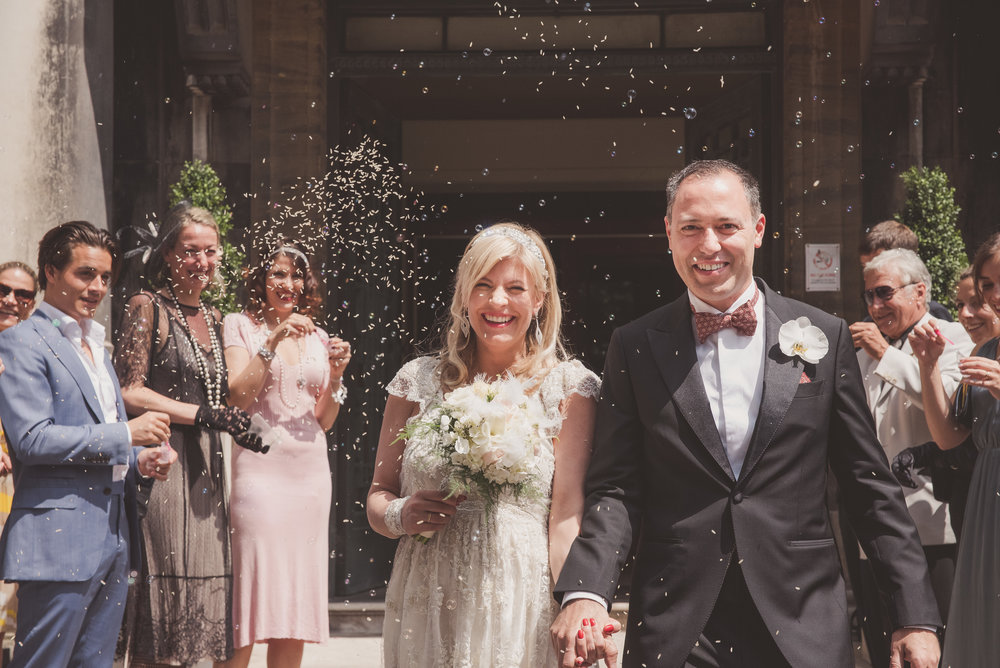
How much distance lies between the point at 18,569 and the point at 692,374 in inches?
102

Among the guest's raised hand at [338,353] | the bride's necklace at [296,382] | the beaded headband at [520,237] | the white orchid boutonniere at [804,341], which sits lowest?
the bride's necklace at [296,382]

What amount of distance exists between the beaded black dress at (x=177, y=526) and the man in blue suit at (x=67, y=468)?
11.1 inches

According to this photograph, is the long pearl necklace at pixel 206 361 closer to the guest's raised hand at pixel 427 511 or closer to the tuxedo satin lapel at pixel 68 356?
the tuxedo satin lapel at pixel 68 356

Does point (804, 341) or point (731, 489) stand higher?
point (804, 341)

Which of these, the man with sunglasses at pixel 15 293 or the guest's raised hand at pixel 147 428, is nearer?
the guest's raised hand at pixel 147 428

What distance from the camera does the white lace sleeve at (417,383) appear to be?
10.8 feet

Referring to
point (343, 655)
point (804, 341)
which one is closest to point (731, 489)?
point (804, 341)

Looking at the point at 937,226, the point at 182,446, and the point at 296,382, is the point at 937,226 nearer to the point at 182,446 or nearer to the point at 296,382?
the point at 296,382

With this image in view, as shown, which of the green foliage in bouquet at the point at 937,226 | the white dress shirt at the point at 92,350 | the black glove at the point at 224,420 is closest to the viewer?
the white dress shirt at the point at 92,350

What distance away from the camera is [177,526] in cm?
452

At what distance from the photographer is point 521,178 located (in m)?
10.9

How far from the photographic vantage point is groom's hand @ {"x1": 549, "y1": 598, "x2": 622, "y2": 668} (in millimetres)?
2518

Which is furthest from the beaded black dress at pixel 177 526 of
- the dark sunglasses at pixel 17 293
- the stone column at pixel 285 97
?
the stone column at pixel 285 97

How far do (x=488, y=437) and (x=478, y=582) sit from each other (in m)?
0.47
